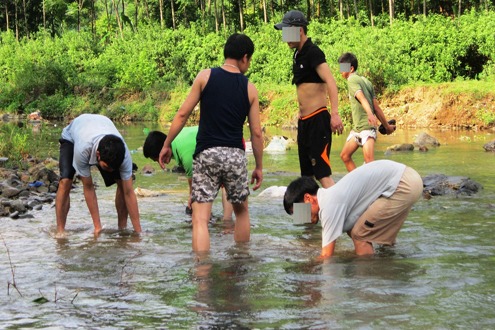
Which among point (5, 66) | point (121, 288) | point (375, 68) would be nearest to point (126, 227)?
point (121, 288)

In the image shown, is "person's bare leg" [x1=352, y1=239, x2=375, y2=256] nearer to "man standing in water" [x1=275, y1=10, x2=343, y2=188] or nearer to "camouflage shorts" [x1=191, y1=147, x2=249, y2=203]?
"camouflage shorts" [x1=191, y1=147, x2=249, y2=203]

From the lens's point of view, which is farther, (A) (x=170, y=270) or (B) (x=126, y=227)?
(B) (x=126, y=227)

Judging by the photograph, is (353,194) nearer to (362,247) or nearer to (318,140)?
(362,247)

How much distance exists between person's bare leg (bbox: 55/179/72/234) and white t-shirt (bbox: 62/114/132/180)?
1.44 ft

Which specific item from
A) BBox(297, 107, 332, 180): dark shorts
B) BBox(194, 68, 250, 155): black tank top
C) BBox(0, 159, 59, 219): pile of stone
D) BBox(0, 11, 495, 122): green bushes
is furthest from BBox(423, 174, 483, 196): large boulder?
BBox(0, 11, 495, 122): green bushes

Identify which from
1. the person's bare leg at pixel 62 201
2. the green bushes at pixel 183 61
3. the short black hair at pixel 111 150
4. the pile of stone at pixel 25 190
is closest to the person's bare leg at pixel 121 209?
the person's bare leg at pixel 62 201

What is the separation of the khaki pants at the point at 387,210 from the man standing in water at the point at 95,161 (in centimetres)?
233

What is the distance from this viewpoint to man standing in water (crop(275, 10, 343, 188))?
839 centimetres

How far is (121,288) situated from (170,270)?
71 centimetres

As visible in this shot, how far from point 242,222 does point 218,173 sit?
0.70 metres

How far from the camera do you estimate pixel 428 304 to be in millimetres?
5277

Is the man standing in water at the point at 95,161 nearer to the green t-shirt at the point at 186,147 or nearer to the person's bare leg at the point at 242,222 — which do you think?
the green t-shirt at the point at 186,147

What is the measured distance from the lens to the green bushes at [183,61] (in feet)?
95.9

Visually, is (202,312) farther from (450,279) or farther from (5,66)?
(5,66)
